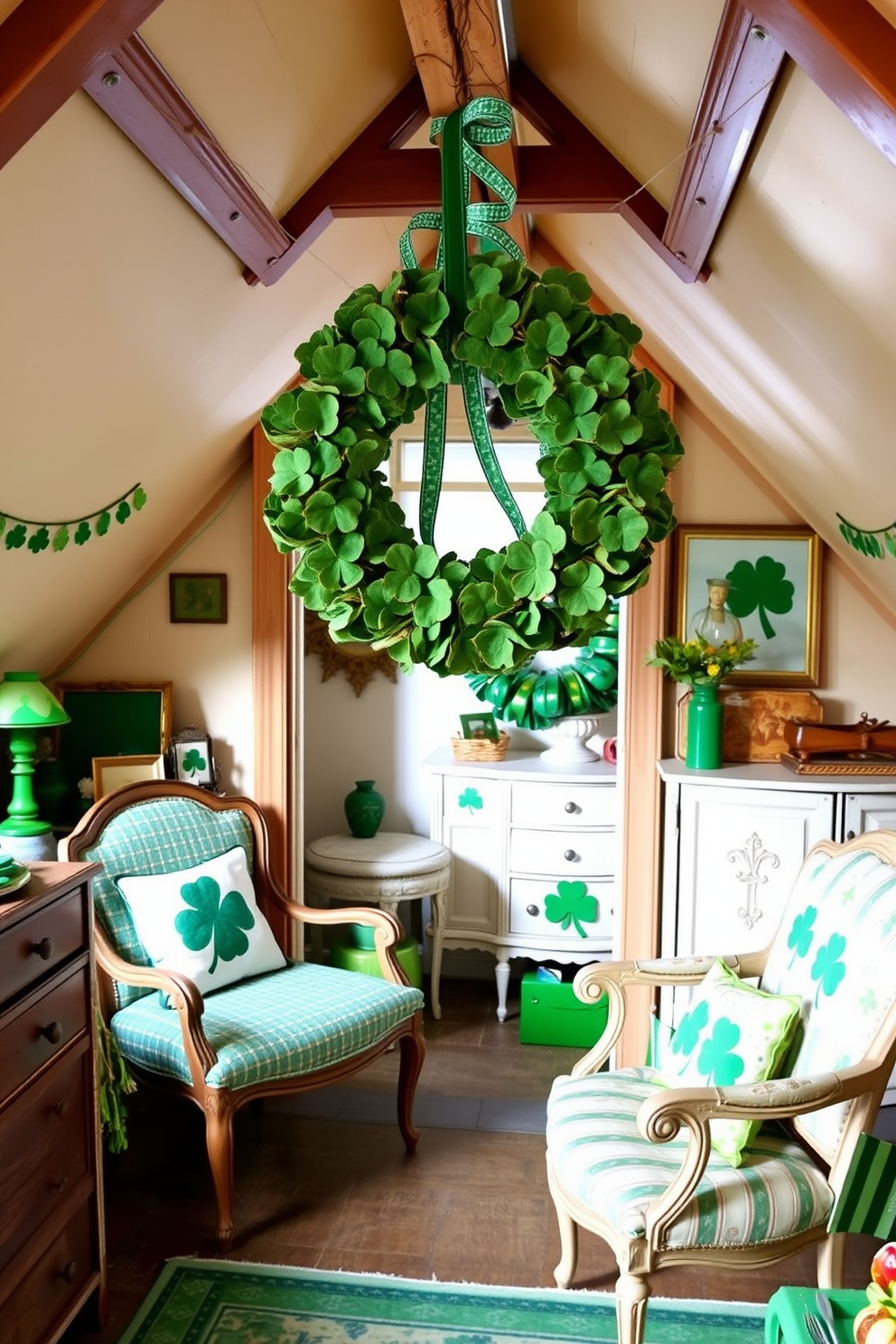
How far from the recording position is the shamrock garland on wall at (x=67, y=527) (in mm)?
2646

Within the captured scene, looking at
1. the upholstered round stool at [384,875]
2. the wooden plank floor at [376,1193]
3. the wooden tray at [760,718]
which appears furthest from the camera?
the upholstered round stool at [384,875]

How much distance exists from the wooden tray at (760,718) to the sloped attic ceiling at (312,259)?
1.38ft

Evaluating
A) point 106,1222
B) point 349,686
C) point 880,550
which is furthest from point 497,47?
point 349,686

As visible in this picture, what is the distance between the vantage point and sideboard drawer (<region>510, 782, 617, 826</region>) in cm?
428

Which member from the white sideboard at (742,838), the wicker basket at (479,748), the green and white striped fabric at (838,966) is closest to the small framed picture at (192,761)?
the wicker basket at (479,748)

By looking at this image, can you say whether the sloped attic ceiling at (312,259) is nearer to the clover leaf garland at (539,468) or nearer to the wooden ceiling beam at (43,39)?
the wooden ceiling beam at (43,39)

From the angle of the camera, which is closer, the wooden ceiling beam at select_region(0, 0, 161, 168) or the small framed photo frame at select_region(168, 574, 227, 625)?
the wooden ceiling beam at select_region(0, 0, 161, 168)

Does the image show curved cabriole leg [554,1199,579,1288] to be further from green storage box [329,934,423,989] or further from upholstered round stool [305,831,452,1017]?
upholstered round stool [305,831,452,1017]

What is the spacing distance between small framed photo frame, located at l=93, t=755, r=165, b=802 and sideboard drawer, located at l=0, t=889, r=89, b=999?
113 centimetres

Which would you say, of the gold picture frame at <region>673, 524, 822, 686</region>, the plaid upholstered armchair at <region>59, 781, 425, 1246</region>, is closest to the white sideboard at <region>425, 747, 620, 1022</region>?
the gold picture frame at <region>673, 524, 822, 686</region>

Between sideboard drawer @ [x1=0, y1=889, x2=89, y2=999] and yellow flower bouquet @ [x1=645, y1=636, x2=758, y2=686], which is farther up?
yellow flower bouquet @ [x1=645, y1=636, x2=758, y2=686]

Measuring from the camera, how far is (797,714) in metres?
3.61

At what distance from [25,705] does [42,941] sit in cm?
102

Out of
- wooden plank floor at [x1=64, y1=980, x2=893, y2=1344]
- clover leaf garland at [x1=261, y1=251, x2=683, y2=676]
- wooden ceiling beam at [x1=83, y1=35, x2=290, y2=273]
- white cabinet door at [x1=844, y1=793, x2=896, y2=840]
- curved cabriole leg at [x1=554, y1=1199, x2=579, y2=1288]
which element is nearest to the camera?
→ clover leaf garland at [x1=261, y1=251, x2=683, y2=676]
